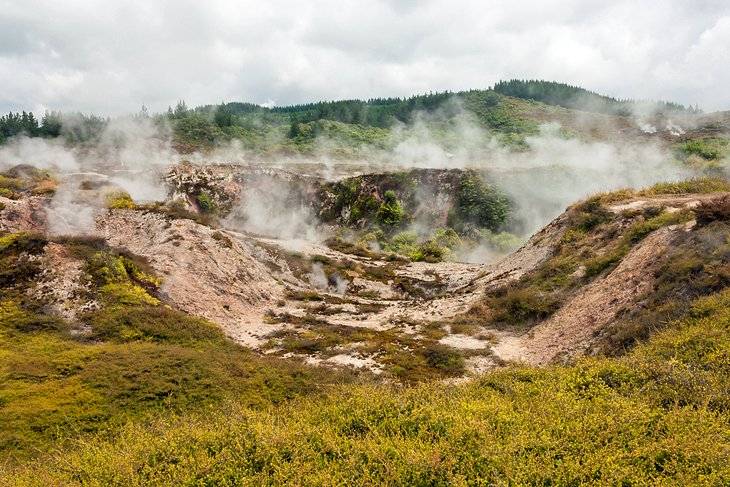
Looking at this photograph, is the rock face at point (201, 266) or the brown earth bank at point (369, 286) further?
the rock face at point (201, 266)

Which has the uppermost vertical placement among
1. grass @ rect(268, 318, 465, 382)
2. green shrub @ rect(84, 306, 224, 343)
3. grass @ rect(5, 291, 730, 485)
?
grass @ rect(5, 291, 730, 485)

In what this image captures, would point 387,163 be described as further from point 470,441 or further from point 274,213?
point 470,441

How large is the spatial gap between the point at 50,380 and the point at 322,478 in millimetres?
9654

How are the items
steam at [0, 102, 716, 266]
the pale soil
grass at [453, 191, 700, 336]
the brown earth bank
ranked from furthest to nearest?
steam at [0, 102, 716, 266]
grass at [453, 191, 700, 336]
the brown earth bank
the pale soil

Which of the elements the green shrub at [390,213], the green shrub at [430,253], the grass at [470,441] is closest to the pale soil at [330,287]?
the green shrub at [430,253]

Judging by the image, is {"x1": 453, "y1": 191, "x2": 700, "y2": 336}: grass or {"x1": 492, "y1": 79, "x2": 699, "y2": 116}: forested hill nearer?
{"x1": 453, "y1": 191, "x2": 700, "y2": 336}: grass

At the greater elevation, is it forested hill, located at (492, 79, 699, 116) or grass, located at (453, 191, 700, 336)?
forested hill, located at (492, 79, 699, 116)

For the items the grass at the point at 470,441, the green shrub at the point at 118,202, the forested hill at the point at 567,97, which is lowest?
the grass at the point at 470,441

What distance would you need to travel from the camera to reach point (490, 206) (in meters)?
48.1

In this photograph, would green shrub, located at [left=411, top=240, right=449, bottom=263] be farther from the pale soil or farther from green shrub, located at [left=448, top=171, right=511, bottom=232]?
green shrub, located at [left=448, top=171, right=511, bottom=232]

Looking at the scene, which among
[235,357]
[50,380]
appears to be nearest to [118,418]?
[50,380]

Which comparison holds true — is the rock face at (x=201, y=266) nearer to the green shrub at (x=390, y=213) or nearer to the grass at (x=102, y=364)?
the grass at (x=102, y=364)

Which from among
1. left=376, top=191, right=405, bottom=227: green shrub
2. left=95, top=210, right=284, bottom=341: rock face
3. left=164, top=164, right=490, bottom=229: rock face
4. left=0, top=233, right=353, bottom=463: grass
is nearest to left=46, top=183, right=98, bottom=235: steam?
left=95, top=210, right=284, bottom=341: rock face

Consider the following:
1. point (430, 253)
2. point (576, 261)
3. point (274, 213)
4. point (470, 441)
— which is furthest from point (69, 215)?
point (576, 261)
